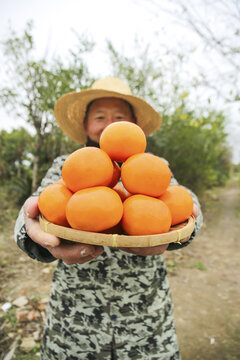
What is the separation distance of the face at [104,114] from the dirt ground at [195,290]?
244 cm

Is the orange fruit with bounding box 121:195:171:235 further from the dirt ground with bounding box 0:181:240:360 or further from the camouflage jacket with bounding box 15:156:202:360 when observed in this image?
the dirt ground with bounding box 0:181:240:360

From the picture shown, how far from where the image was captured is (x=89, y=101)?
81.3 inches

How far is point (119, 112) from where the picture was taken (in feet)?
6.22

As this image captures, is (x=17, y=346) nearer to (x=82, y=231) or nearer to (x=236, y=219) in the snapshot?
(x=82, y=231)

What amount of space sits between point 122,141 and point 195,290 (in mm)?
3656

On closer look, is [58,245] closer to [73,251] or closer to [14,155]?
[73,251]

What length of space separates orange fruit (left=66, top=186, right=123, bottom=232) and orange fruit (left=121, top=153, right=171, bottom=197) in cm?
11

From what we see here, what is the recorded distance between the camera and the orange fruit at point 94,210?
0.80m

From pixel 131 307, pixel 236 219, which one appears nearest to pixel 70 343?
pixel 131 307

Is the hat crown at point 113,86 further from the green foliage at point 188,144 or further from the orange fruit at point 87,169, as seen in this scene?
the green foliage at point 188,144

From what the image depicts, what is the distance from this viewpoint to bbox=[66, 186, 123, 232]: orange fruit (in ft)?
2.62

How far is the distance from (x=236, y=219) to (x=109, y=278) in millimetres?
7458

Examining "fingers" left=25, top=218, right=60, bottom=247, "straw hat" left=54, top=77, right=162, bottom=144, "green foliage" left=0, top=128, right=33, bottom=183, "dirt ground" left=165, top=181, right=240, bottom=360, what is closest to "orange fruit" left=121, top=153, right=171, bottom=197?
"fingers" left=25, top=218, right=60, bottom=247

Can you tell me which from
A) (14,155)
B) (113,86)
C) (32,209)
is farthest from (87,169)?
(14,155)
